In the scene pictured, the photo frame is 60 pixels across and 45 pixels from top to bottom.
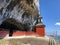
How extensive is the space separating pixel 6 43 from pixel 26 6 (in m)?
5.40

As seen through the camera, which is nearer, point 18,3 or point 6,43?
point 6,43

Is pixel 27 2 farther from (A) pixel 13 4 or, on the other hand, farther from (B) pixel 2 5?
(B) pixel 2 5

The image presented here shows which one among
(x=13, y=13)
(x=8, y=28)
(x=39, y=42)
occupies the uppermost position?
(x=13, y=13)

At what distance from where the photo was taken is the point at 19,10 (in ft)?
57.6

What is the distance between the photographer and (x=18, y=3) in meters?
17.1

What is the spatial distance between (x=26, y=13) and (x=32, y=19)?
1985 millimetres

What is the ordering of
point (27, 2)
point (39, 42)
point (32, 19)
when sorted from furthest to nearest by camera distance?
point (32, 19)
point (27, 2)
point (39, 42)

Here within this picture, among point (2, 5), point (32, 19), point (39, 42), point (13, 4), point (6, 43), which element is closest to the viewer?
point (6, 43)

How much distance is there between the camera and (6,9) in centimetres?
1616

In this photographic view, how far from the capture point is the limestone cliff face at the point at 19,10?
52.6 feet

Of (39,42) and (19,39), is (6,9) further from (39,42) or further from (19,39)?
(39,42)

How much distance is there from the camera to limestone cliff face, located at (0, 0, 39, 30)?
16028 millimetres

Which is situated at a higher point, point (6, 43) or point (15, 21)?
point (15, 21)

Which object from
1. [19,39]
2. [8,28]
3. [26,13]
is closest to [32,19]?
[26,13]
